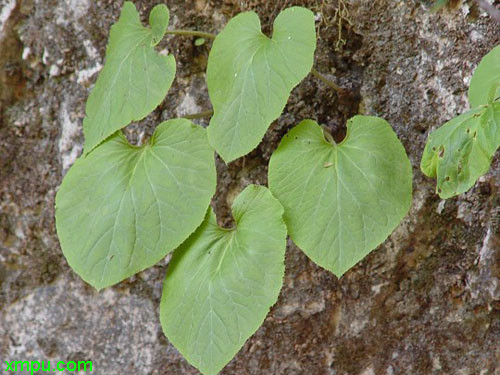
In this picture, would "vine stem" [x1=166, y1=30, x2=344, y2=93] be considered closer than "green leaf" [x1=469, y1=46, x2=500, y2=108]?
No

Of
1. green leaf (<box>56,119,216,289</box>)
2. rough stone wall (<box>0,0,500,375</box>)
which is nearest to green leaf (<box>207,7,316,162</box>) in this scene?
green leaf (<box>56,119,216,289</box>)

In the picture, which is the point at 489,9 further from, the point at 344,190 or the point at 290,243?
the point at 290,243

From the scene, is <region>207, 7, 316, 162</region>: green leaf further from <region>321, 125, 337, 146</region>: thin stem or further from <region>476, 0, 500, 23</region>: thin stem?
<region>476, 0, 500, 23</region>: thin stem

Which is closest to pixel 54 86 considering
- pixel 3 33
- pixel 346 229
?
pixel 3 33

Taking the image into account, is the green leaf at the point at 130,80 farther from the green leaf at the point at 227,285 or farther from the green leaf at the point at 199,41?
the green leaf at the point at 227,285

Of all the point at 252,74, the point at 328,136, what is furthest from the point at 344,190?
the point at 252,74
